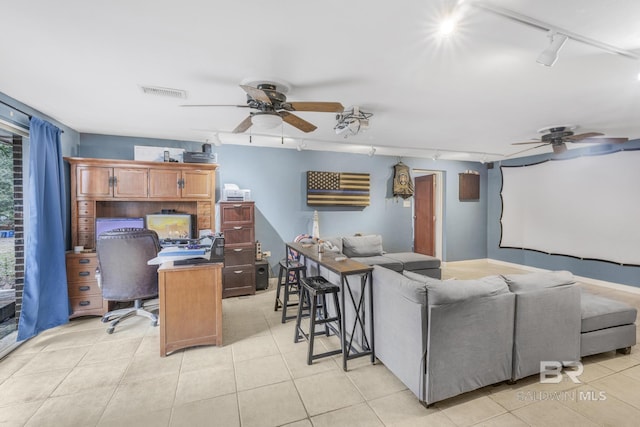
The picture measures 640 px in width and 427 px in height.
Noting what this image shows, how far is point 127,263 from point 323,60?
9.28 feet

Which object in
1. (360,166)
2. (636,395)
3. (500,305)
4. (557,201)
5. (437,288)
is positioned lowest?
(636,395)

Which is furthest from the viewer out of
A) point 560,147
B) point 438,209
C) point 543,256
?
point 438,209

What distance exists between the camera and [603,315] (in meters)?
2.49

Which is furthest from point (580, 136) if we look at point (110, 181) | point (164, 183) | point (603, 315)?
point (110, 181)

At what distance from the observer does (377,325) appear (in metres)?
2.42

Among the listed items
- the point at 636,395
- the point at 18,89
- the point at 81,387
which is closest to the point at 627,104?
the point at 636,395

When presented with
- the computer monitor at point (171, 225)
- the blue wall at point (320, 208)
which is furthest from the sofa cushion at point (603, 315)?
the computer monitor at point (171, 225)

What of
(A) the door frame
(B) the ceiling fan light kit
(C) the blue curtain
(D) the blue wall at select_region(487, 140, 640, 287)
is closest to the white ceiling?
(B) the ceiling fan light kit

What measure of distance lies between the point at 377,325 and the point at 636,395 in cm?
189

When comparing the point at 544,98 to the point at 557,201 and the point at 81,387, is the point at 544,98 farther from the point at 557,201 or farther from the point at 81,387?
the point at 81,387

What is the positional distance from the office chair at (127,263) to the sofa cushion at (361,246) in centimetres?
281

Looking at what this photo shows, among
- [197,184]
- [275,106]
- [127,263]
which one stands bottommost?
[127,263]

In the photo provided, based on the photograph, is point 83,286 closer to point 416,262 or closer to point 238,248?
point 238,248

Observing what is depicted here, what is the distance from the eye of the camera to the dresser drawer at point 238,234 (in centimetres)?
435
